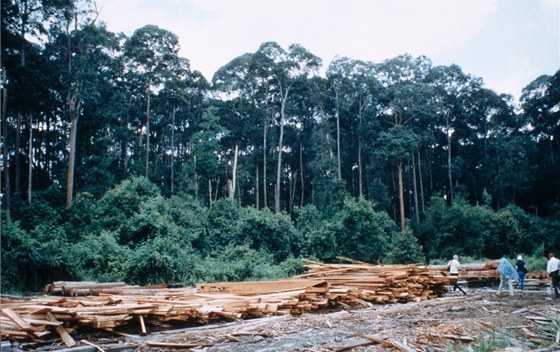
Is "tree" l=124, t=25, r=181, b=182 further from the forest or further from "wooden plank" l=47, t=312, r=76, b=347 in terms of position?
"wooden plank" l=47, t=312, r=76, b=347

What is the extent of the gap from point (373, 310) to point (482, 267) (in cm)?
1120

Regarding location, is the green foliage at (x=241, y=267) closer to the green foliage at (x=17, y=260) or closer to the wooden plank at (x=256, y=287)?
the wooden plank at (x=256, y=287)

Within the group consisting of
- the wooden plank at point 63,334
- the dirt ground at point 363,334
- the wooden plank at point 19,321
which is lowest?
the dirt ground at point 363,334

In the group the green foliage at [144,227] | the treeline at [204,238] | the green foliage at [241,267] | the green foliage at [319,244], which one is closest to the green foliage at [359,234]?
the treeline at [204,238]

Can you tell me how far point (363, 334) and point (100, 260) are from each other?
46.7 ft

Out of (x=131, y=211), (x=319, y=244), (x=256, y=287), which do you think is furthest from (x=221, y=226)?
(x=256, y=287)

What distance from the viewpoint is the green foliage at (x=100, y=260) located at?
53.8 feet

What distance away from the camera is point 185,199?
28.1 meters

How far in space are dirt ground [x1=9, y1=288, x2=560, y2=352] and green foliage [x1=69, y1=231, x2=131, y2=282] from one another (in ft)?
34.8

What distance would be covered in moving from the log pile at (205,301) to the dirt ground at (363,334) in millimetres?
263

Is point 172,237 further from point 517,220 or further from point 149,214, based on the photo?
point 517,220

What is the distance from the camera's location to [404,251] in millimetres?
24016

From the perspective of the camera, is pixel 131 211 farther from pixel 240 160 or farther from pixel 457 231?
pixel 457 231

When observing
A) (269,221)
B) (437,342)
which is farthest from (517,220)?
(437,342)
